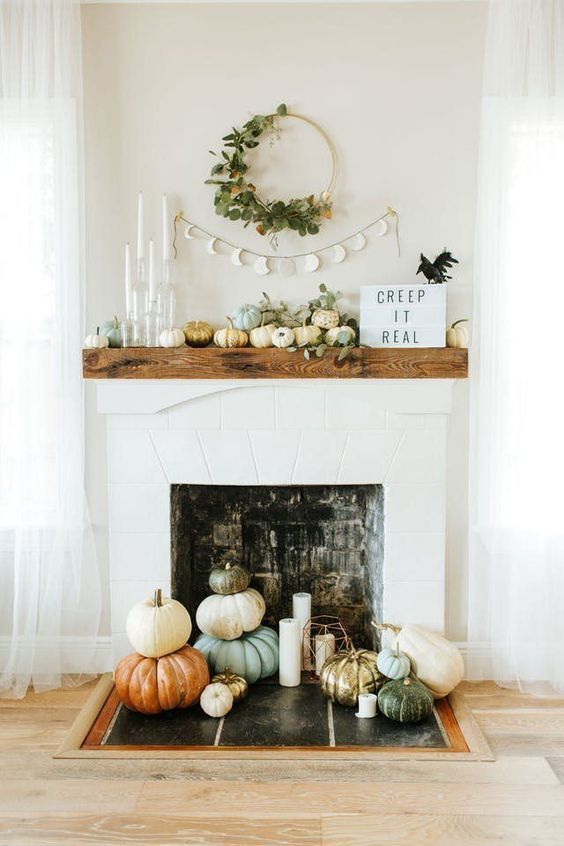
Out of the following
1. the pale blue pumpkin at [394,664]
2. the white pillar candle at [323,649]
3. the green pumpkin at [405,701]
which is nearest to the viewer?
the green pumpkin at [405,701]

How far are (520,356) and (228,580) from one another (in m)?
1.36

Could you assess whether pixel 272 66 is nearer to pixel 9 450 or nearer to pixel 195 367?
pixel 195 367

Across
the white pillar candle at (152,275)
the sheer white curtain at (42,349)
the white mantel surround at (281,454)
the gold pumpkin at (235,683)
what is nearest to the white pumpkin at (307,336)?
the white mantel surround at (281,454)

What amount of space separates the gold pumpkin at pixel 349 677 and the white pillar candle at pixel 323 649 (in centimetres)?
15

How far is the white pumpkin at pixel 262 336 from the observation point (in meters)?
2.77

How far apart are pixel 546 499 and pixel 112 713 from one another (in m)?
1.74

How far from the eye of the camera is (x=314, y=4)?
2.83 meters

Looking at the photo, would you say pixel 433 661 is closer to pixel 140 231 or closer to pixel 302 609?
pixel 302 609

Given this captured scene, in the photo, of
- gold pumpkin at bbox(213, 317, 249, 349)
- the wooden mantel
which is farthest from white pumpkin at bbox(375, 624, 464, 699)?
gold pumpkin at bbox(213, 317, 249, 349)

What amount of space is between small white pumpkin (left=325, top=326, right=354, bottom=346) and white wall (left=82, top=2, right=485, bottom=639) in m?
0.21

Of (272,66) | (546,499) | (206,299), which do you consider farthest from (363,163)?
(546,499)

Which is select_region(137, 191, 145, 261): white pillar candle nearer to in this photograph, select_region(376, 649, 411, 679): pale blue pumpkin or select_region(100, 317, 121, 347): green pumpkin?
select_region(100, 317, 121, 347): green pumpkin

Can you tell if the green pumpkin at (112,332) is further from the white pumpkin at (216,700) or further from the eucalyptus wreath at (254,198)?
the white pumpkin at (216,700)

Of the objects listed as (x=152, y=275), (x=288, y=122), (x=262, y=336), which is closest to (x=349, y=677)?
(x=262, y=336)
